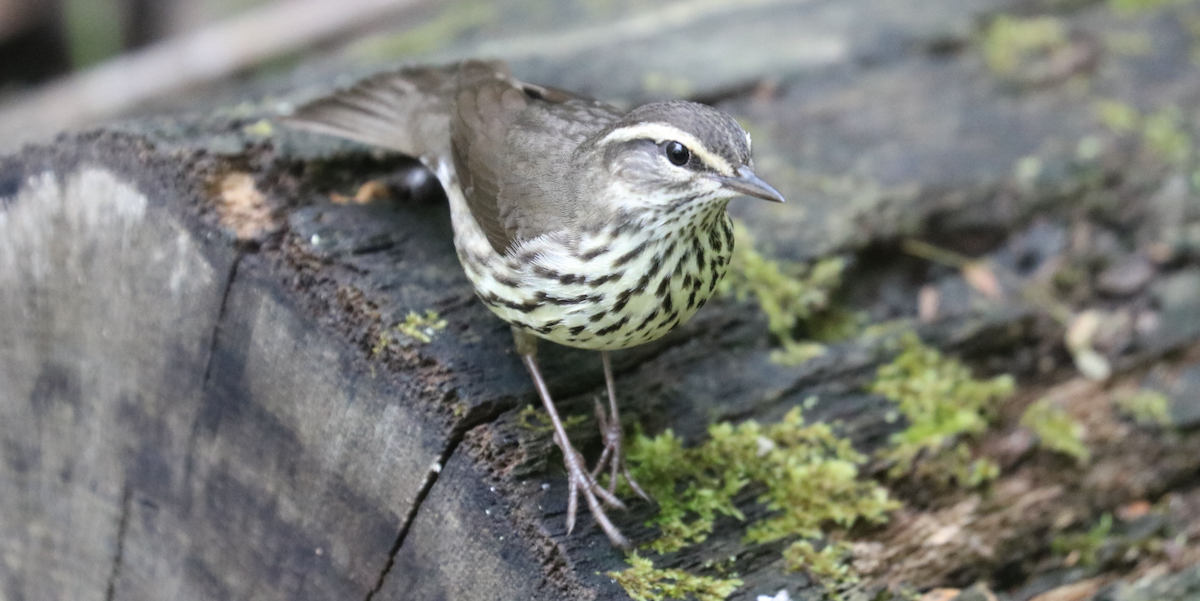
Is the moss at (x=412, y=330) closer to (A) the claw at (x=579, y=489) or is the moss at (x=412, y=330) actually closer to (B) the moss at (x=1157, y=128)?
(A) the claw at (x=579, y=489)

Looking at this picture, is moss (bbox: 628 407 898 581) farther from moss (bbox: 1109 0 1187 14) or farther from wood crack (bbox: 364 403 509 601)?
moss (bbox: 1109 0 1187 14)

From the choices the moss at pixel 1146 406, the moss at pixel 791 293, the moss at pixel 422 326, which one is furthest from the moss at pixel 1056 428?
the moss at pixel 422 326

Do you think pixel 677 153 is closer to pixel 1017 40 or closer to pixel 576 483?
pixel 576 483

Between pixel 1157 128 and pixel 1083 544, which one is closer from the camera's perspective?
pixel 1083 544

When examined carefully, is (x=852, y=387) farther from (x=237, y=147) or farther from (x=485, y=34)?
(x=485, y=34)

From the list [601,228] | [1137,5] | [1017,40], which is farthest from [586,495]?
[1137,5]

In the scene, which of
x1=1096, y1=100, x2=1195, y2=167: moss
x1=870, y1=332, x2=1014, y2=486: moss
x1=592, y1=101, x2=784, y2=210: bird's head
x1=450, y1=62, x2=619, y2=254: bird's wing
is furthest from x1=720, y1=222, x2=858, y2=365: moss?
x1=1096, y1=100, x2=1195, y2=167: moss

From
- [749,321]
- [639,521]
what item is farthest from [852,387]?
[639,521]
